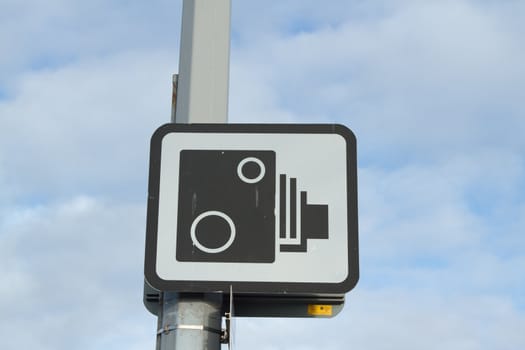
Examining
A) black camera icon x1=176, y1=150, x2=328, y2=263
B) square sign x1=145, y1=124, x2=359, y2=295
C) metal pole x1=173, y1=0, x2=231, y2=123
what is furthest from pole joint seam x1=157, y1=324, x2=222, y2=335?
metal pole x1=173, y1=0, x2=231, y2=123

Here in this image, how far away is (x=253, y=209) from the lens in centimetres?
379

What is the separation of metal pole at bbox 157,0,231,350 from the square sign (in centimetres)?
11

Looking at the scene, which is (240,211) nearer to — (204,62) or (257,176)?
(257,176)

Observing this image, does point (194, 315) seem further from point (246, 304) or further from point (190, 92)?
point (190, 92)

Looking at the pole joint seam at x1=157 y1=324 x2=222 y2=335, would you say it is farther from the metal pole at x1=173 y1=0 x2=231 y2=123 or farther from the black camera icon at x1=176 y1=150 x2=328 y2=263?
the metal pole at x1=173 y1=0 x2=231 y2=123

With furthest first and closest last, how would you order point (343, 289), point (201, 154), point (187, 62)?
point (187, 62), point (201, 154), point (343, 289)

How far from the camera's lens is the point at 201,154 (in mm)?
3928

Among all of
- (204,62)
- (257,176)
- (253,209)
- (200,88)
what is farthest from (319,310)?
(204,62)

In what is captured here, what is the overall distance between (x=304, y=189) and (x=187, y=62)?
81 centimetres

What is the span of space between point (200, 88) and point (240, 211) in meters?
0.64

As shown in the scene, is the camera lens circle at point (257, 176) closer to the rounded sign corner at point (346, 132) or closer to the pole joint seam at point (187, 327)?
the rounded sign corner at point (346, 132)

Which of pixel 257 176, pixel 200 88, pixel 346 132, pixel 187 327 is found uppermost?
pixel 200 88

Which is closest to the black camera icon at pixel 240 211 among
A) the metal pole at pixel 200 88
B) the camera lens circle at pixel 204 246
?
the camera lens circle at pixel 204 246

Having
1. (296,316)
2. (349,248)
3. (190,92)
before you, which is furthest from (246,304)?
(190,92)
